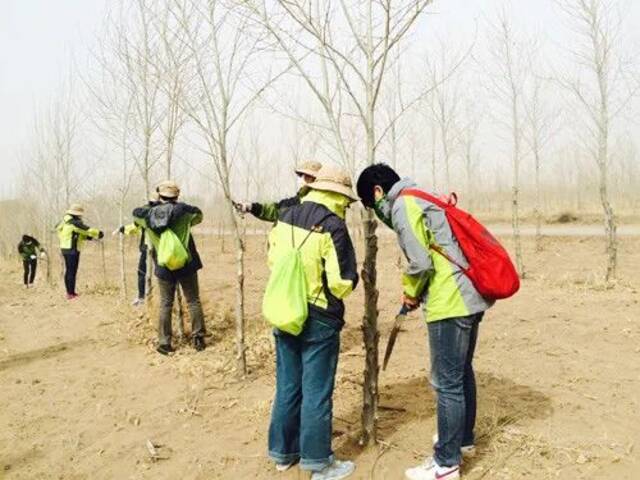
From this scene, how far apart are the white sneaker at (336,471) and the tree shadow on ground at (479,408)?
0.16m

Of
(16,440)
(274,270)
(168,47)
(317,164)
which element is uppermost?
(168,47)

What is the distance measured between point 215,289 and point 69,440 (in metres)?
6.77

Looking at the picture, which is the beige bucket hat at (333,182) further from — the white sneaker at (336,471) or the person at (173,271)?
the person at (173,271)

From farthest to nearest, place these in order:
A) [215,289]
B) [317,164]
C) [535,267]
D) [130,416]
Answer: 1. [535,267]
2. [215,289]
3. [130,416]
4. [317,164]

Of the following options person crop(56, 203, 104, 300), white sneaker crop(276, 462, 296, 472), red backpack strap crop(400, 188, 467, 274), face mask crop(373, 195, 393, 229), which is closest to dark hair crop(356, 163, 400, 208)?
face mask crop(373, 195, 393, 229)

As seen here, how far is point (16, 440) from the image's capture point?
4.09 meters

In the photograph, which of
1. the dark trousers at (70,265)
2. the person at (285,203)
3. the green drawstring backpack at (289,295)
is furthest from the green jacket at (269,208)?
the dark trousers at (70,265)

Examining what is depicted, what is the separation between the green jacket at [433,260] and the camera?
2791 mm

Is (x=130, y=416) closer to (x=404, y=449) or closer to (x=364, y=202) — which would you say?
(x=404, y=449)

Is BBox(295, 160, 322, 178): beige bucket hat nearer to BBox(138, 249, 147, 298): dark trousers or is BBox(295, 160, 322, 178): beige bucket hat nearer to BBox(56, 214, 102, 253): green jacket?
BBox(138, 249, 147, 298): dark trousers

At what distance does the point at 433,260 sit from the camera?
113 inches

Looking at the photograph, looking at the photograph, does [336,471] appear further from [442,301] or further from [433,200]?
[433,200]

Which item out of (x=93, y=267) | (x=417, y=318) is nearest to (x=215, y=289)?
(x=417, y=318)

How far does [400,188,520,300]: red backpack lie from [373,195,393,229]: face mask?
131 mm
